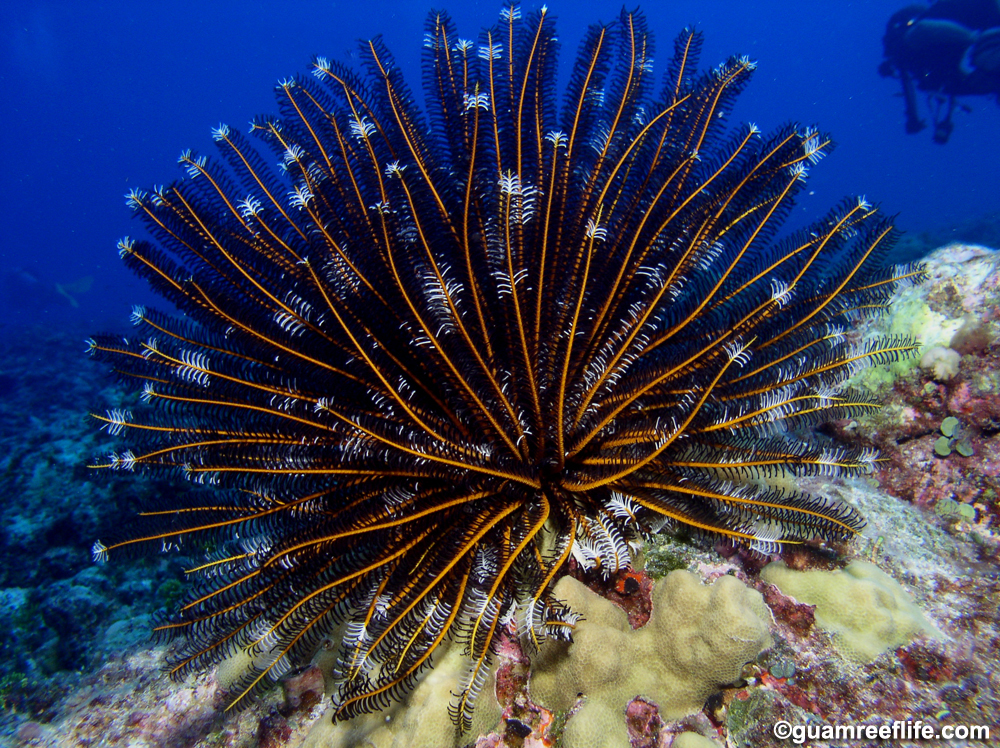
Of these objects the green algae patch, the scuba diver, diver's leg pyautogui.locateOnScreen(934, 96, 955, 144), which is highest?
the scuba diver

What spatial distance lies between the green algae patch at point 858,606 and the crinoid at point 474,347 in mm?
353

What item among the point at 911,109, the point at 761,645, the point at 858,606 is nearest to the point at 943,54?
the point at 911,109

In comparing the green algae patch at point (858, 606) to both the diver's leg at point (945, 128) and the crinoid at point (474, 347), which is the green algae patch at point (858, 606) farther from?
the diver's leg at point (945, 128)

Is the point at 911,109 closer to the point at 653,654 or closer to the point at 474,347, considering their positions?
the point at 474,347

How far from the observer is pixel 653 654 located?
9.13 ft

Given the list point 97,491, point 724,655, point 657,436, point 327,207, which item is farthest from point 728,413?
point 97,491

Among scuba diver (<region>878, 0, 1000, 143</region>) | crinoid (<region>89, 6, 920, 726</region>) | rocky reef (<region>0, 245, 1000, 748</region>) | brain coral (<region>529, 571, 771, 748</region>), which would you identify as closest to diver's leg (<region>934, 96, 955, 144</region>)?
scuba diver (<region>878, 0, 1000, 143</region>)

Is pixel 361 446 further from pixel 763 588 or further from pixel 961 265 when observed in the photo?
pixel 961 265

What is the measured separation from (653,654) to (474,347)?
2038mm

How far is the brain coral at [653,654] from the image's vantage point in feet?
8.41

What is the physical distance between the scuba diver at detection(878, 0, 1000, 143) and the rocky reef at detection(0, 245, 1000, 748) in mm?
20574

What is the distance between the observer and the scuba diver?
17.8 metres

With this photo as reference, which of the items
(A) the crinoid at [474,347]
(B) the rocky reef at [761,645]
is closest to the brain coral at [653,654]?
(B) the rocky reef at [761,645]

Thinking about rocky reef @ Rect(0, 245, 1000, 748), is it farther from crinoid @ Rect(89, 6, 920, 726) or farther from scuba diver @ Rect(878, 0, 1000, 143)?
scuba diver @ Rect(878, 0, 1000, 143)
